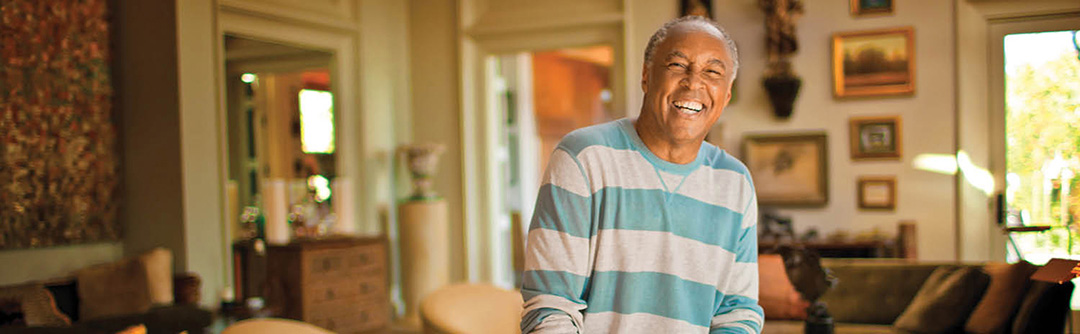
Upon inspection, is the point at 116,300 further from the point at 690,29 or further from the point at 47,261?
the point at 690,29

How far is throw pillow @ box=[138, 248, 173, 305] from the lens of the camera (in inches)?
155

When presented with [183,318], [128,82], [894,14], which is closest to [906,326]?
[894,14]

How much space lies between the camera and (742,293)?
1.42 metres

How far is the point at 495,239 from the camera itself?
6070 mm

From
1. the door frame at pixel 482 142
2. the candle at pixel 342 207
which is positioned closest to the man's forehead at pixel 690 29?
the candle at pixel 342 207

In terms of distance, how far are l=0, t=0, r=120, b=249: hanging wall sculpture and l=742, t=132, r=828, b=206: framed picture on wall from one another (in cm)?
396

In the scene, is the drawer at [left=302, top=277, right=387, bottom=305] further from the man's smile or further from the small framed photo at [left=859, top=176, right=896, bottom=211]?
the man's smile

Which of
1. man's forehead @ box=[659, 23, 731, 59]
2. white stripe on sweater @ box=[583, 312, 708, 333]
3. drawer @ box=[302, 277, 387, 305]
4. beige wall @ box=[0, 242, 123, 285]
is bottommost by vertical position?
drawer @ box=[302, 277, 387, 305]

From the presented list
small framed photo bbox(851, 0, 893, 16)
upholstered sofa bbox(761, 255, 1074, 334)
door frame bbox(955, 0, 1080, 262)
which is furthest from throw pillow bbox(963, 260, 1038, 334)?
small framed photo bbox(851, 0, 893, 16)

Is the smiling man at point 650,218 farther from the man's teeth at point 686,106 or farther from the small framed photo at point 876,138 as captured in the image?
the small framed photo at point 876,138

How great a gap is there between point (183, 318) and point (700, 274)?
3.24 metres

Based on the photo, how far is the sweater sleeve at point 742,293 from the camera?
1.41 meters

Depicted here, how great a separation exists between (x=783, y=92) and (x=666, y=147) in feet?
12.7

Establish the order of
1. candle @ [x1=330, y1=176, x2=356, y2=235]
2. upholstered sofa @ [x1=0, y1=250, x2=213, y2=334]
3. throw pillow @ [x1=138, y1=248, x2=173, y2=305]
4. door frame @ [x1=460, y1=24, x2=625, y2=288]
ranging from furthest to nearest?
1. door frame @ [x1=460, y1=24, x2=625, y2=288]
2. candle @ [x1=330, y1=176, x2=356, y2=235]
3. throw pillow @ [x1=138, y1=248, x2=173, y2=305]
4. upholstered sofa @ [x1=0, y1=250, x2=213, y2=334]
